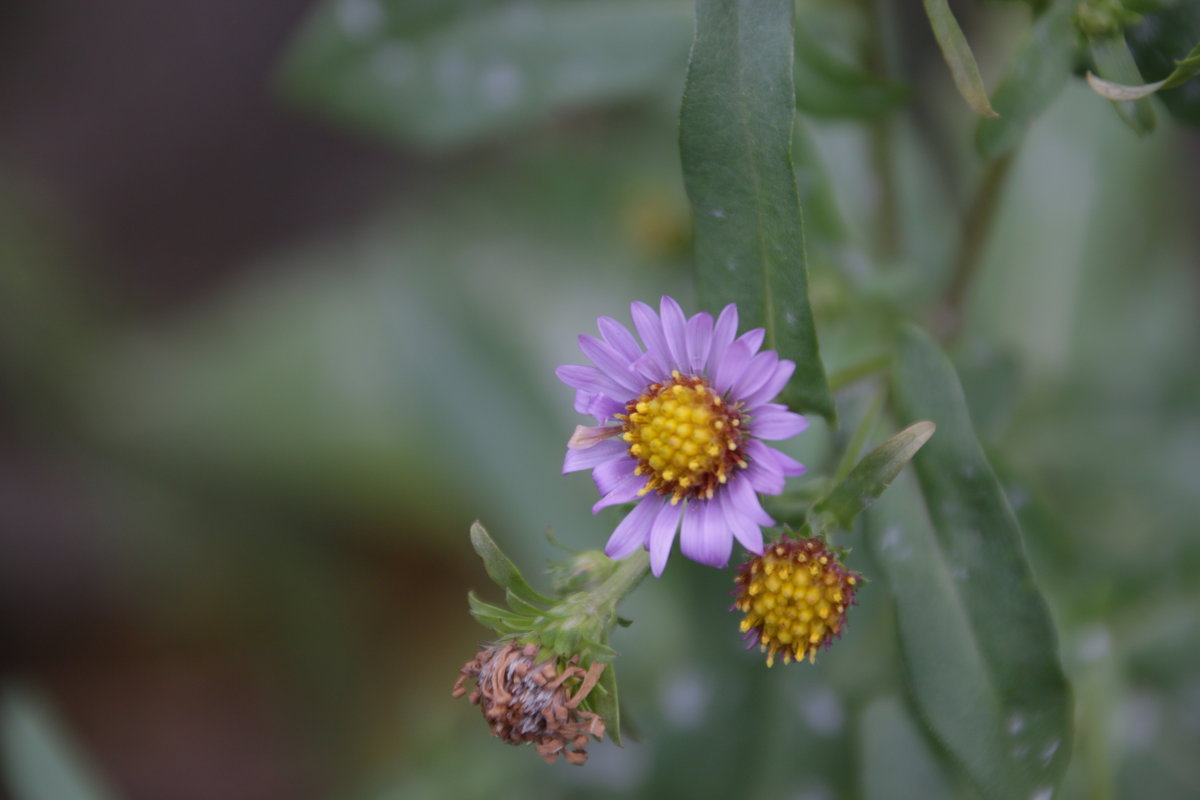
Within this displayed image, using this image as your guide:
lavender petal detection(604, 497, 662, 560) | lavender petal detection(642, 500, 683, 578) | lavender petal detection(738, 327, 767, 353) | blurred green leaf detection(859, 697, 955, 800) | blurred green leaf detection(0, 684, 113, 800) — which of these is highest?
lavender petal detection(738, 327, 767, 353)

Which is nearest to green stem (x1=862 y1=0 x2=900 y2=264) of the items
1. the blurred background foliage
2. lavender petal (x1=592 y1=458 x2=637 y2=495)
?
the blurred background foliage

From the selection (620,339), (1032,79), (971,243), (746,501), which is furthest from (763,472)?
(971,243)

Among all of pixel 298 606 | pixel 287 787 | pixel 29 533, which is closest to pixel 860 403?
pixel 298 606

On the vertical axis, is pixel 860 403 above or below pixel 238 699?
above

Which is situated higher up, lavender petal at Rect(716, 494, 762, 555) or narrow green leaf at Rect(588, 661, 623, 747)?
lavender petal at Rect(716, 494, 762, 555)

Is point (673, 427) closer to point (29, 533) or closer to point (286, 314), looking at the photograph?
point (286, 314)

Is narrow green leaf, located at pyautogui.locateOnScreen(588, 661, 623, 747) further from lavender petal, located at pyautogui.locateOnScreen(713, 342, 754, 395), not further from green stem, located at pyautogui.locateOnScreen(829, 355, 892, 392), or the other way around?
green stem, located at pyautogui.locateOnScreen(829, 355, 892, 392)

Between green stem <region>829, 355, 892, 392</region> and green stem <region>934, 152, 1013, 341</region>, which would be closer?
green stem <region>829, 355, 892, 392</region>
